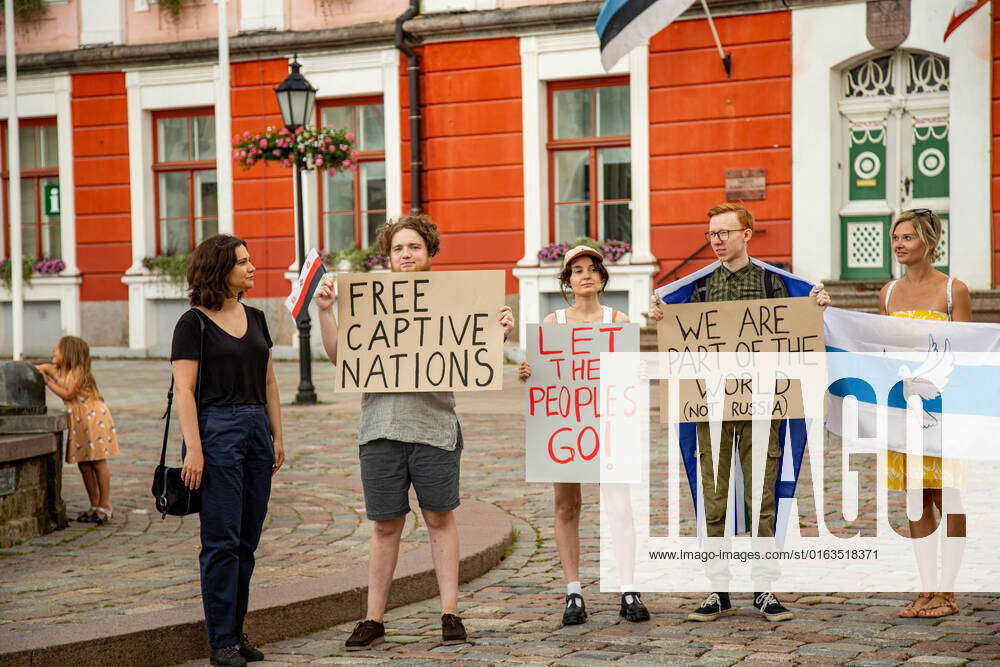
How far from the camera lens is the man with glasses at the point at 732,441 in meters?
6.34

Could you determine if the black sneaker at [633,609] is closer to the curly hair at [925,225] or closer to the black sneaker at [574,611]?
the black sneaker at [574,611]

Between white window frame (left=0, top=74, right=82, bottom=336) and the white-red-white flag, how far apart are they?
591 inches

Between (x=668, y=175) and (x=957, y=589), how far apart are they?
14267mm

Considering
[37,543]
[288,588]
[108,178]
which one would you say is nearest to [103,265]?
[108,178]

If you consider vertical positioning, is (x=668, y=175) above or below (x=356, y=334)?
above

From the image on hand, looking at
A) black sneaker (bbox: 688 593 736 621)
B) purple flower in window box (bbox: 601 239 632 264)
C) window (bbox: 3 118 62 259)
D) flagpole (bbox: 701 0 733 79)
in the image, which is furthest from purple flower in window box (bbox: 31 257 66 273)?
black sneaker (bbox: 688 593 736 621)

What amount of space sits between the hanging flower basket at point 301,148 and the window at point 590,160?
4.16m

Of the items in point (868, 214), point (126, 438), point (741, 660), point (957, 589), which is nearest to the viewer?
point (741, 660)

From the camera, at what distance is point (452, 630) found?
19.7ft

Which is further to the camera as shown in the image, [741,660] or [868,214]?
[868,214]

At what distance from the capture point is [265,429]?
589cm

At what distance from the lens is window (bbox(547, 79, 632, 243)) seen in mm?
21219

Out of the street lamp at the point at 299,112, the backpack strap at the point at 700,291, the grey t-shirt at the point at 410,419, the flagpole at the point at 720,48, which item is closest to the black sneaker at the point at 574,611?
the grey t-shirt at the point at 410,419

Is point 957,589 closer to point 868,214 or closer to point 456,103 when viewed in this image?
point 868,214
